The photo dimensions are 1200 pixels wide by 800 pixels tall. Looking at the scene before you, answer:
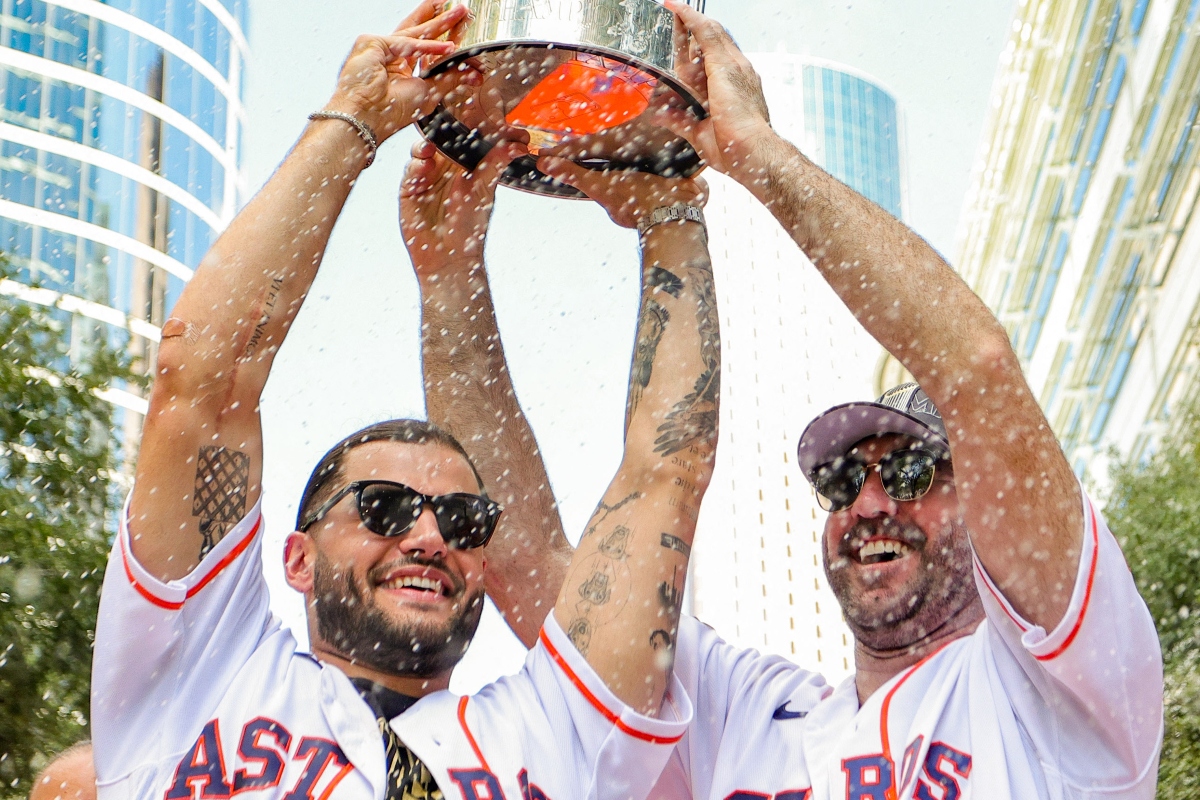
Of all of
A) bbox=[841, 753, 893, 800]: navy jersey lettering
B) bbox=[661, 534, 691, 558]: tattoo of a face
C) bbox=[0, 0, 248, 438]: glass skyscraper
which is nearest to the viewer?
bbox=[841, 753, 893, 800]: navy jersey lettering

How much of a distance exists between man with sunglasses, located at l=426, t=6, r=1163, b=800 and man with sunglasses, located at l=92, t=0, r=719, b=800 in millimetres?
350

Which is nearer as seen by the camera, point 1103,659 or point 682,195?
point 1103,659

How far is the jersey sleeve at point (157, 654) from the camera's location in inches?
101

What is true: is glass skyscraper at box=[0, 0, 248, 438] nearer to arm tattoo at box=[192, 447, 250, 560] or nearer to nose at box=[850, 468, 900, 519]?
arm tattoo at box=[192, 447, 250, 560]

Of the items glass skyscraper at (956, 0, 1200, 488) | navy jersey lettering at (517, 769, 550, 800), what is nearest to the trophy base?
navy jersey lettering at (517, 769, 550, 800)

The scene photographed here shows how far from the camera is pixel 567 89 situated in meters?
2.98

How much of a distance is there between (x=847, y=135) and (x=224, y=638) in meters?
131

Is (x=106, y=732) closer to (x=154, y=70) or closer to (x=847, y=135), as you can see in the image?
(x=154, y=70)

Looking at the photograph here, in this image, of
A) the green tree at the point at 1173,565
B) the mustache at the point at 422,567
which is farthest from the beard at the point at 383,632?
the green tree at the point at 1173,565

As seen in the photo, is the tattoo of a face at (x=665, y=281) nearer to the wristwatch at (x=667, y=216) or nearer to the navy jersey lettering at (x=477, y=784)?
the wristwatch at (x=667, y=216)

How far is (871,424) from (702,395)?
447 mm

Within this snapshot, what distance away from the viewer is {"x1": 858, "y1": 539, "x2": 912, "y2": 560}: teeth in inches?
121

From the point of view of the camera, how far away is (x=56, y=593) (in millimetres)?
11281

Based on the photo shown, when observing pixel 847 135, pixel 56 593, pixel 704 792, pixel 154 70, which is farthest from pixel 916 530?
pixel 847 135
